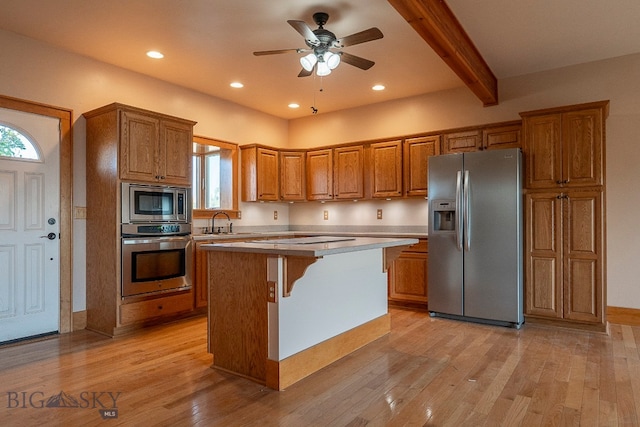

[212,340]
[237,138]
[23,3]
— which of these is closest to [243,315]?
[212,340]

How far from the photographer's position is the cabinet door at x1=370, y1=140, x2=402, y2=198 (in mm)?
5059

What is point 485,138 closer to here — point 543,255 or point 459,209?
point 459,209

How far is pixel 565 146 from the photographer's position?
3752 millimetres

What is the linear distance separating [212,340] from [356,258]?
1.26 metres

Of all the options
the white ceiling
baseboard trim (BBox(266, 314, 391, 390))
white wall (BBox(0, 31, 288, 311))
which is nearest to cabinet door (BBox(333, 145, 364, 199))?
the white ceiling

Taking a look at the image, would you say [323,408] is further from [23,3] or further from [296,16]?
[23,3]

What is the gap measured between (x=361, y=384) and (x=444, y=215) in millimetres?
2358

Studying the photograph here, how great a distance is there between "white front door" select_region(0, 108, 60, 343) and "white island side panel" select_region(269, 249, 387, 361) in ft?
8.08

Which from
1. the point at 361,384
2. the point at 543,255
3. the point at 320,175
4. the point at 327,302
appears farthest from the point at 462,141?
the point at 361,384

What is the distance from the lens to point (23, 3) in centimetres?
292

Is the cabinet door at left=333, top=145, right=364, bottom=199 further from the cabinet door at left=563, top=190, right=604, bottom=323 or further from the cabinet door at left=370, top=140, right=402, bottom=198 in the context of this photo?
the cabinet door at left=563, top=190, right=604, bottom=323

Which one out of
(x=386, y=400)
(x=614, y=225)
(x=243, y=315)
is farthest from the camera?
(x=614, y=225)

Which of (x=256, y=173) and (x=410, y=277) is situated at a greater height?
(x=256, y=173)

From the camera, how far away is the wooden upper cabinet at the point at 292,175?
19.0ft
